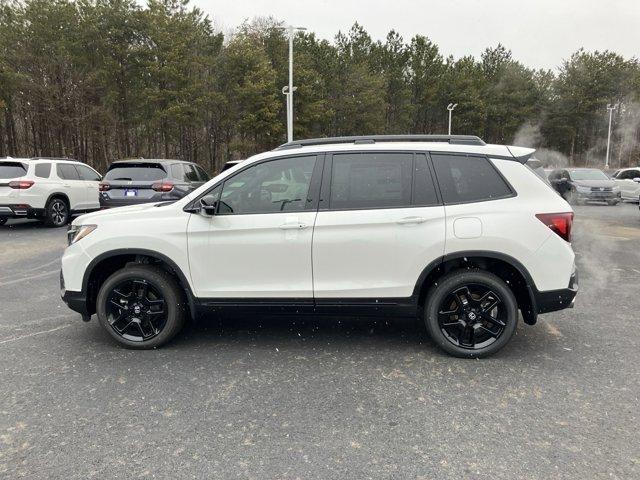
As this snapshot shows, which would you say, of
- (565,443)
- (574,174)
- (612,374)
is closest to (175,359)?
(565,443)

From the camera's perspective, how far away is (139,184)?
10625 millimetres

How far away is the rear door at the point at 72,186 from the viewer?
12539mm

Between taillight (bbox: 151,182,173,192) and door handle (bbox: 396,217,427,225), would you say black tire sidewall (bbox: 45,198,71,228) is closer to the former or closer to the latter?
taillight (bbox: 151,182,173,192)

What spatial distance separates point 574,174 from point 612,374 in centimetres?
2005

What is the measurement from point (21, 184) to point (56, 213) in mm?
1166

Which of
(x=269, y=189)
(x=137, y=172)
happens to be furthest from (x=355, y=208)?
(x=137, y=172)

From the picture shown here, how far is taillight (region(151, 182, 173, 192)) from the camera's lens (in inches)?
416

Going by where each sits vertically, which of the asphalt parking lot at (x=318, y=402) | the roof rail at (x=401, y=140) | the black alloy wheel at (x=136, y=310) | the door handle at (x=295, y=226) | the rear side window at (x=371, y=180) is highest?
the roof rail at (x=401, y=140)

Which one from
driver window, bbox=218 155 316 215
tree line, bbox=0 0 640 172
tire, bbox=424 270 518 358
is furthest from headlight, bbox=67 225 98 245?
tree line, bbox=0 0 640 172

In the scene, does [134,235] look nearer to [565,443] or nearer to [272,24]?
[565,443]

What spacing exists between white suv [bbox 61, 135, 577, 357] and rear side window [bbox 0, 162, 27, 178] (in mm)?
8711

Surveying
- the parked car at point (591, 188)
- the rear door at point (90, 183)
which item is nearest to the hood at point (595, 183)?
the parked car at point (591, 188)

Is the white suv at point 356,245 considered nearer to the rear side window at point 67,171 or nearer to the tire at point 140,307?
the tire at point 140,307

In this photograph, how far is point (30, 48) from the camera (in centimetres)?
2691
